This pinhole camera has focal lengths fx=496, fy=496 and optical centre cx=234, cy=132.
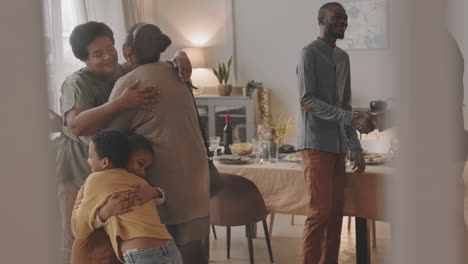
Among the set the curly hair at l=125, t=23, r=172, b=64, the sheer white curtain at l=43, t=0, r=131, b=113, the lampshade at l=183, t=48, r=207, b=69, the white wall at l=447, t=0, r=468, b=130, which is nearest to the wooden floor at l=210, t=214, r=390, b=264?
the sheer white curtain at l=43, t=0, r=131, b=113

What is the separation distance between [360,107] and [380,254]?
103cm

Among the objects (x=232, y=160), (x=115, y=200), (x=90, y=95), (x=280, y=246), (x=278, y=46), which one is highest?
(x=278, y=46)

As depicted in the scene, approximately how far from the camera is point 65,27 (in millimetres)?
720

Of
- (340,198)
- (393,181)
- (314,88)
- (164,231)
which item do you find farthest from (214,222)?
(393,181)

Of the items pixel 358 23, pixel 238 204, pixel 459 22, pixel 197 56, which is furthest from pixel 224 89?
pixel 459 22

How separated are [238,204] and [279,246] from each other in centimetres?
33

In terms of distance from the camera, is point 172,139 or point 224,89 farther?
point 224,89

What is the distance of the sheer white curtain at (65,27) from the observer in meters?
0.20

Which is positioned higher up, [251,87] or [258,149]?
[251,87]

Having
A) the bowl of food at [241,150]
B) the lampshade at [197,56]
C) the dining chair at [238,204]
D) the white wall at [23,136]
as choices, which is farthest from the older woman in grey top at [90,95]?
the lampshade at [197,56]

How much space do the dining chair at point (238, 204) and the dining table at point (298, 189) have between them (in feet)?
0.09

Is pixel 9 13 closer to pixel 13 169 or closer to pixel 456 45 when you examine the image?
pixel 13 169

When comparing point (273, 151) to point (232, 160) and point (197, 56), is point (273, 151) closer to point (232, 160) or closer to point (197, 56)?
point (232, 160)

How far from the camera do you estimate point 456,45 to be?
0.60 ft
